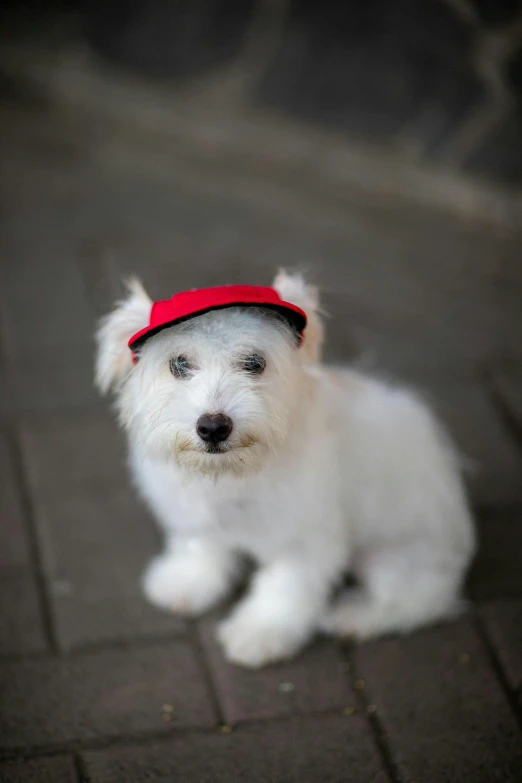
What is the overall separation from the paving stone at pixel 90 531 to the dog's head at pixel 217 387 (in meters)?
0.85

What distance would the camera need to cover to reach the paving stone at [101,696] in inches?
95.2

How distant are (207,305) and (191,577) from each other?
1240 millimetres

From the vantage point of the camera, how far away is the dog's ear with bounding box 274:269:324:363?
226 cm

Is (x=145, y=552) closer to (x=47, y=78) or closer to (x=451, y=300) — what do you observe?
(x=451, y=300)

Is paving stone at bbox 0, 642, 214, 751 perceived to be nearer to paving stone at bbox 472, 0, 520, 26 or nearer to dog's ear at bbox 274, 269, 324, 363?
dog's ear at bbox 274, 269, 324, 363

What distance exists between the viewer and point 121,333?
2.25m

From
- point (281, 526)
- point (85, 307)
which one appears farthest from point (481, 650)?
point (85, 307)

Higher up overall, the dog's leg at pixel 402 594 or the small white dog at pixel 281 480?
the small white dog at pixel 281 480

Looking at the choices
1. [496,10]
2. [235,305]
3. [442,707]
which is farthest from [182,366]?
[496,10]

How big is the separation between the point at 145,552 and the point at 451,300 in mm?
2158

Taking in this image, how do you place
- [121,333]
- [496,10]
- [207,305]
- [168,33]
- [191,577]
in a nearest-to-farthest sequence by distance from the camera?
[207,305]
[121,333]
[191,577]
[496,10]
[168,33]

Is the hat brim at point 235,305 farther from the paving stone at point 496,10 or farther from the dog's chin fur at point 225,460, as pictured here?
the paving stone at point 496,10

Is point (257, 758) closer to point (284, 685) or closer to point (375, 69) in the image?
point (284, 685)

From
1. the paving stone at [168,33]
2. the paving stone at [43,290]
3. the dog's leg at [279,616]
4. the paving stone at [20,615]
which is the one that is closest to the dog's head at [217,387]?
the dog's leg at [279,616]
